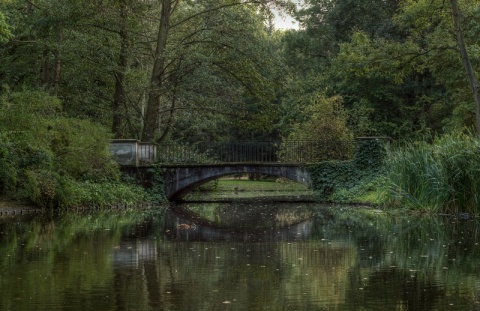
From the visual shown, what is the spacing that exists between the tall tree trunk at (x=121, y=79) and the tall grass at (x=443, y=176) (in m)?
12.8

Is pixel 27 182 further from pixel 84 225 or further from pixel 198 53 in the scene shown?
pixel 198 53

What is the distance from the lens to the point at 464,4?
99.3 ft

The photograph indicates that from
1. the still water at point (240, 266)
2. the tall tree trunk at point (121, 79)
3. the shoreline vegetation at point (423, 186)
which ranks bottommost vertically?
the still water at point (240, 266)

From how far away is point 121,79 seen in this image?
32406mm

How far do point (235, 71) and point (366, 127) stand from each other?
11.3 m

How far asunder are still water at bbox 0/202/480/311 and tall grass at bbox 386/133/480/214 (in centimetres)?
143

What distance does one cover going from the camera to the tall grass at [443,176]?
19859 mm

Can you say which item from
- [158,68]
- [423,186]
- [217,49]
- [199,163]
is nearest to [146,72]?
[158,68]

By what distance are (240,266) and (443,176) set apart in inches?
426

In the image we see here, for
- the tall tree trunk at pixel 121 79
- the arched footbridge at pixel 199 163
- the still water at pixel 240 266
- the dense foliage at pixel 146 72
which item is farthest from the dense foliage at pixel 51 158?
the tall tree trunk at pixel 121 79

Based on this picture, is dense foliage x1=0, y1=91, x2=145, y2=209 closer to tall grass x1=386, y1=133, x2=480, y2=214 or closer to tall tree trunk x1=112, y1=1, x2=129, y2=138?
tall tree trunk x1=112, y1=1, x2=129, y2=138

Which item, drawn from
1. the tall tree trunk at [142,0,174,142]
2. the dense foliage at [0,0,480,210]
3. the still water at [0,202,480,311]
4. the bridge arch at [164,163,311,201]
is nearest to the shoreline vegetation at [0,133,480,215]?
the dense foliage at [0,0,480,210]

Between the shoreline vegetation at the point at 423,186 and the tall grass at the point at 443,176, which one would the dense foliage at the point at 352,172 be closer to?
the shoreline vegetation at the point at 423,186

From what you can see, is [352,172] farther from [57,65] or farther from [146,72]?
[57,65]
